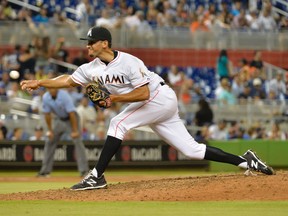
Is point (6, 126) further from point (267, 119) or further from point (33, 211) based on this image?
point (33, 211)

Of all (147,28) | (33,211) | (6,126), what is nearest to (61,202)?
(33,211)

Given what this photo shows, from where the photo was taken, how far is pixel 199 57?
24.9 metres

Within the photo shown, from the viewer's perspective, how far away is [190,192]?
1052cm

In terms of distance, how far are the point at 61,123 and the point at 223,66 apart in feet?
26.2

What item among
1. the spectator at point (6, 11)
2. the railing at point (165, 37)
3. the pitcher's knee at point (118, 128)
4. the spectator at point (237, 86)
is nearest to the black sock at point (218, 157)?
the pitcher's knee at point (118, 128)

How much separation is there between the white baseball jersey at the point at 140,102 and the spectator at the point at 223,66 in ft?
41.4

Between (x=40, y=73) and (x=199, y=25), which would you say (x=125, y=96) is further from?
(x=199, y=25)

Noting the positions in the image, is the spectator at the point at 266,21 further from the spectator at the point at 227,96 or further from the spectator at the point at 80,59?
the spectator at the point at 80,59

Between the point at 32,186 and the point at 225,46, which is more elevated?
the point at 225,46

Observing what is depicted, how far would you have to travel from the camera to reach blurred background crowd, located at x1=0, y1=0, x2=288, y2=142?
20.3 metres

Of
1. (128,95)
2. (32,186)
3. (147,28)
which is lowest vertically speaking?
(32,186)

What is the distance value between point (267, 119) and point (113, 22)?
5817 millimetres

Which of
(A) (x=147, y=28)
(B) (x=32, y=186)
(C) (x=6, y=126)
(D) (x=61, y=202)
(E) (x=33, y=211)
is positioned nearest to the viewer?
(E) (x=33, y=211)

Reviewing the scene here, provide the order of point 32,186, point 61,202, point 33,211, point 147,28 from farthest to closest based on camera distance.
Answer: point 147,28 → point 32,186 → point 61,202 → point 33,211
